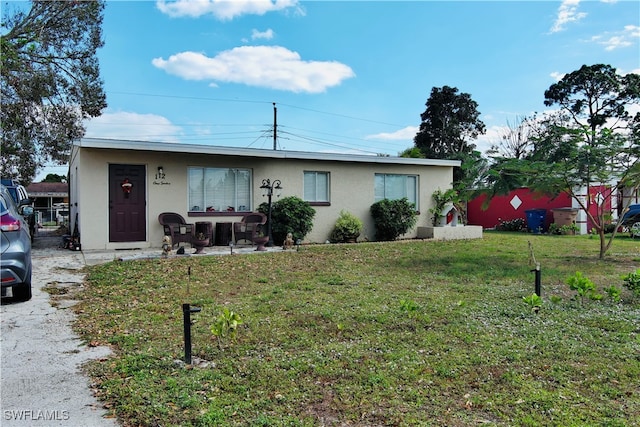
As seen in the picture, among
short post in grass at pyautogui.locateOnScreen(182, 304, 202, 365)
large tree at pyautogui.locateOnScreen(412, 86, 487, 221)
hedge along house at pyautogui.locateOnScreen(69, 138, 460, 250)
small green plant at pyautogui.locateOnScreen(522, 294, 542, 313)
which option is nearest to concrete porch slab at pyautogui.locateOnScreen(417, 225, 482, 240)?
hedge along house at pyautogui.locateOnScreen(69, 138, 460, 250)

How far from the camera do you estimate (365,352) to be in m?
3.63

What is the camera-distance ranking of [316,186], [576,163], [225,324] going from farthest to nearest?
[316,186] < [576,163] < [225,324]

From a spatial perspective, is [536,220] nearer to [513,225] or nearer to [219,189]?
[513,225]

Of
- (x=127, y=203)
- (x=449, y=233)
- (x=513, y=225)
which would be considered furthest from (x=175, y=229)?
(x=513, y=225)

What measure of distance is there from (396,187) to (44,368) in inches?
472

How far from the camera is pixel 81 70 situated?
16.4 meters

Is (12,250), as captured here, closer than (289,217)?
Yes

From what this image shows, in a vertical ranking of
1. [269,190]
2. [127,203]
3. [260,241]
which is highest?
[269,190]

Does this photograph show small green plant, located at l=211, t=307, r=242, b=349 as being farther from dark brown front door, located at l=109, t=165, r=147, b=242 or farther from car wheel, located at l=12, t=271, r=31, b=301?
dark brown front door, located at l=109, t=165, r=147, b=242

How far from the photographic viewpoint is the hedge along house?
10117 millimetres

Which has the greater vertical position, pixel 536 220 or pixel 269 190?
pixel 269 190

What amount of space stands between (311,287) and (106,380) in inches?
140

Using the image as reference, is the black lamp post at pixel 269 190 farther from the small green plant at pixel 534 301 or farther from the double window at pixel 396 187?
the small green plant at pixel 534 301

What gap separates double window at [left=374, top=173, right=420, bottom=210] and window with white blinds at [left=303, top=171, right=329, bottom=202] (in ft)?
5.91
